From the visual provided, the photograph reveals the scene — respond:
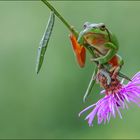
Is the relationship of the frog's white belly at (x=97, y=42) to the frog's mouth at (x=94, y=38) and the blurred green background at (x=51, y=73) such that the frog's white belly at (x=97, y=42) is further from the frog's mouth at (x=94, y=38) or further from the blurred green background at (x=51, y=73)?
the blurred green background at (x=51, y=73)

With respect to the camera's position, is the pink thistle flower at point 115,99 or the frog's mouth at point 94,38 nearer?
the frog's mouth at point 94,38

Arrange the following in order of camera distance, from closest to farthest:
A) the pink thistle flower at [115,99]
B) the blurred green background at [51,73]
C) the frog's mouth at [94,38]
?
the frog's mouth at [94,38] < the pink thistle flower at [115,99] < the blurred green background at [51,73]

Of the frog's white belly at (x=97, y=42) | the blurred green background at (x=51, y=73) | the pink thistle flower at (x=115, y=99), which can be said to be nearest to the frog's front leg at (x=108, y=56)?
the frog's white belly at (x=97, y=42)

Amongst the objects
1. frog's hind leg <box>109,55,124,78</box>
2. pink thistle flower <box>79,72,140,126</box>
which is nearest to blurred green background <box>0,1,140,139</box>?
pink thistle flower <box>79,72,140,126</box>

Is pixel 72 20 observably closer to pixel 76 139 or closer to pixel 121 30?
pixel 121 30

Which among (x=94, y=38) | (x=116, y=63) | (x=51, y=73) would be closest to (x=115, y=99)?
(x=116, y=63)

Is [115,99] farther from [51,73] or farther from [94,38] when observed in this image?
[51,73]

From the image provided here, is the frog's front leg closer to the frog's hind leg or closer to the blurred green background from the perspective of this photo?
the frog's hind leg
